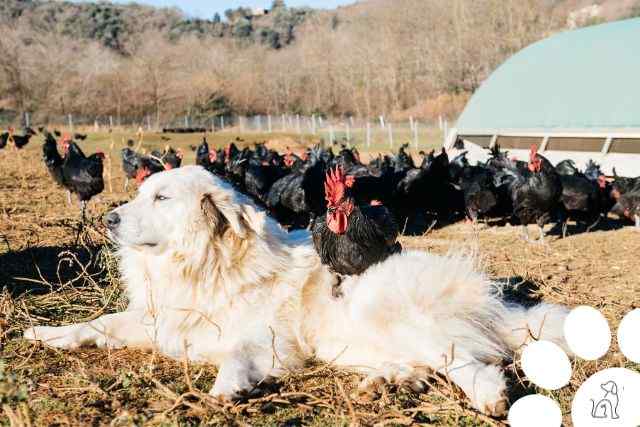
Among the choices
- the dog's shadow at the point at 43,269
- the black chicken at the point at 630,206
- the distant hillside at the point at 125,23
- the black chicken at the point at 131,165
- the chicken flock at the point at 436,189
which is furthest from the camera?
the distant hillside at the point at 125,23

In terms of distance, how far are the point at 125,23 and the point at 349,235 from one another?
139 m

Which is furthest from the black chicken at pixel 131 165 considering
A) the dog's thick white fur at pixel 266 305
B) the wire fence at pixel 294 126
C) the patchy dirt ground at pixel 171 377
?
the wire fence at pixel 294 126

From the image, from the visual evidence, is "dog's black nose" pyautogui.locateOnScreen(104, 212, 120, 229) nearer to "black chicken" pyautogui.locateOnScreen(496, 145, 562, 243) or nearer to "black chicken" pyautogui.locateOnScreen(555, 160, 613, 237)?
"black chicken" pyautogui.locateOnScreen(496, 145, 562, 243)

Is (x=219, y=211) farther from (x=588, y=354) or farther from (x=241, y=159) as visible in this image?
(x=241, y=159)

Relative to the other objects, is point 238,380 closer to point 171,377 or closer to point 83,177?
Answer: point 171,377

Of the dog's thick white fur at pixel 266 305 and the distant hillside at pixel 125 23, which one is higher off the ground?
the distant hillside at pixel 125 23

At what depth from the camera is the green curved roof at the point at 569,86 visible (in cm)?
1630

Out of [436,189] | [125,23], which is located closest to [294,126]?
[436,189]

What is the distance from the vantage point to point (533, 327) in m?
3.73

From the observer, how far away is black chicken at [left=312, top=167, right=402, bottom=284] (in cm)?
432

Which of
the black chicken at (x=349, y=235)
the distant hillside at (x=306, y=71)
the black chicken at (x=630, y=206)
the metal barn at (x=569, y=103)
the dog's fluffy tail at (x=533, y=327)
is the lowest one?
the black chicken at (x=630, y=206)

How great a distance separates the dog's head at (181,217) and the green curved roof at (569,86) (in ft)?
47.0

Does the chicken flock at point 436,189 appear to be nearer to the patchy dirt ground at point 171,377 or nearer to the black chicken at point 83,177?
the black chicken at point 83,177

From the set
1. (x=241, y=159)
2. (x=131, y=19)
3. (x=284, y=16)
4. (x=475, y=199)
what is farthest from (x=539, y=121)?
(x=284, y=16)
